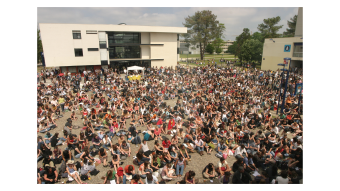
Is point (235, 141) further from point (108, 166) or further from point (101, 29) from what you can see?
point (101, 29)

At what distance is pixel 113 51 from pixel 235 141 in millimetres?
27911

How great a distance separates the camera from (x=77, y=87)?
18406 millimetres

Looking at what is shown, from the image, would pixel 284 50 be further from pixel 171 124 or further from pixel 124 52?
pixel 171 124

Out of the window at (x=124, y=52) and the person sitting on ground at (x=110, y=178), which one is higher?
the window at (x=124, y=52)

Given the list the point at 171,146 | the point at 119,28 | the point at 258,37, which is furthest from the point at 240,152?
the point at 258,37

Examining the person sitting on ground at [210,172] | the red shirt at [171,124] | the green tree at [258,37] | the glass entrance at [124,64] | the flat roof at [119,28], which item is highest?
the green tree at [258,37]

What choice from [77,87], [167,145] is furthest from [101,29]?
[167,145]

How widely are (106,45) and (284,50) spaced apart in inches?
1187

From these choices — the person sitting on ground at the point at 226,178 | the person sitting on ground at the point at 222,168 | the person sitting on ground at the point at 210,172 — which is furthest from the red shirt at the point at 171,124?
the person sitting on ground at the point at 226,178

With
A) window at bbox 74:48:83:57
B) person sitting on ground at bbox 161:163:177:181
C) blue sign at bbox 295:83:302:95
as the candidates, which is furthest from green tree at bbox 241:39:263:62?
person sitting on ground at bbox 161:163:177:181

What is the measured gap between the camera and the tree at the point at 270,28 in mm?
52469

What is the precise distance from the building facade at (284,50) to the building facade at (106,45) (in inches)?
654

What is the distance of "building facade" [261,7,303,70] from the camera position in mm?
29156

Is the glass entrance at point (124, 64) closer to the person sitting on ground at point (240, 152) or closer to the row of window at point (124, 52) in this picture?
the row of window at point (124, 52)
